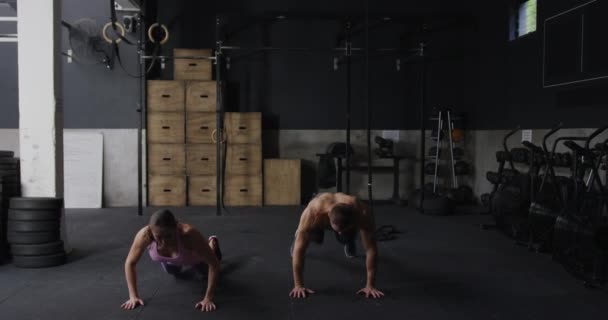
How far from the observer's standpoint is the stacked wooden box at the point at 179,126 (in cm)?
609

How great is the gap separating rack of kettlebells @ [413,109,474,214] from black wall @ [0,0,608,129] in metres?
0.41

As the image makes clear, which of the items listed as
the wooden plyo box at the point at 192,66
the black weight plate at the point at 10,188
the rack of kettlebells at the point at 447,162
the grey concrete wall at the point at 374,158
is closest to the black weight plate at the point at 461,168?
the rack of kettlebells at the point at 447,162

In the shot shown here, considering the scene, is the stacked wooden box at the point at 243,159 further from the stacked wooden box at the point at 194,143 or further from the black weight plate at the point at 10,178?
the black weight plate at the point at 10,178

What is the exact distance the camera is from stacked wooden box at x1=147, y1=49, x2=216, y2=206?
6090 millimetres

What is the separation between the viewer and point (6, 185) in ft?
12.0

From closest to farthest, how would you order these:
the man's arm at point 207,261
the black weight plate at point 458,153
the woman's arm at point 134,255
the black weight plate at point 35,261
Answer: the woman's arm at point 134,255 → the man's arm at point 207,261 → the black weight plate at point 35,261 → the black weight plate at point 458,153

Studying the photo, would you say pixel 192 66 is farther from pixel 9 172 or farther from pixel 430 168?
pixel 430 168

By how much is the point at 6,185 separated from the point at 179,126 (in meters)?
2.61

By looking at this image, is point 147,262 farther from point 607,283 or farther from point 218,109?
point 607,283

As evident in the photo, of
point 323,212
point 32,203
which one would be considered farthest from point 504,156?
point 32,203

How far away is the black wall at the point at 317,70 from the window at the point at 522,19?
9cm

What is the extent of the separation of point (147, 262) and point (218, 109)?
237 centimetres

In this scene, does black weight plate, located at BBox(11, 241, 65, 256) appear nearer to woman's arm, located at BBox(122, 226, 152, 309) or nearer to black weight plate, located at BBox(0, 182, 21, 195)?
black weight plate, located at BBox(0, 182, 21, 195)

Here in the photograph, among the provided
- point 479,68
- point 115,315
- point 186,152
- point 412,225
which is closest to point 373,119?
point 479,68
